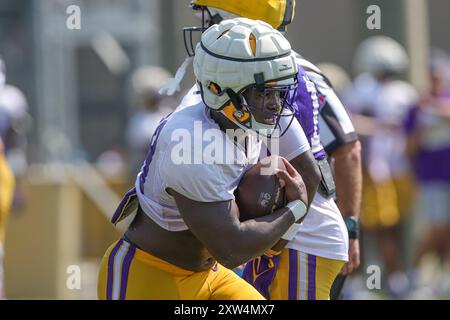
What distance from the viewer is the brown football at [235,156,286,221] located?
454cm

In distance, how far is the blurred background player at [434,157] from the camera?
32.6 ft

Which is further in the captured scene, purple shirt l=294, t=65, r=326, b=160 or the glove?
the glove

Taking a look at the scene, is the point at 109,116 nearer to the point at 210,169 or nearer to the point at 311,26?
the point at 311,26

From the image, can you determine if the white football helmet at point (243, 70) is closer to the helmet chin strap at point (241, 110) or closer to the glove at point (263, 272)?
the helmet chin strap at point (241, 110)

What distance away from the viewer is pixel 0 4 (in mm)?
22656

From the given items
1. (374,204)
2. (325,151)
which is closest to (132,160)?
(374,204)

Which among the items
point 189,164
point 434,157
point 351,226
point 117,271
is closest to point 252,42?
point 189,164

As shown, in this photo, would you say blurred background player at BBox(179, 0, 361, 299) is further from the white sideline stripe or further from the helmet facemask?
the white sideline stripe

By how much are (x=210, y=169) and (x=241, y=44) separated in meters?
0.50

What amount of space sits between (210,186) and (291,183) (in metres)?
0.38

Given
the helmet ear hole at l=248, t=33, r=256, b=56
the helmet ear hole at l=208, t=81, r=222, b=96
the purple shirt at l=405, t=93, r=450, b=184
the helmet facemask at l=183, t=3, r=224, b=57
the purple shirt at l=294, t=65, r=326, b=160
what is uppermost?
the helmet facemask at l=183, t=3, r=224, b=57

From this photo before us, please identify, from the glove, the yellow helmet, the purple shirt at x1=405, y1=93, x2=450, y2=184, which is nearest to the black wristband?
the glove

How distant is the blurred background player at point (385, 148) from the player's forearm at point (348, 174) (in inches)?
178

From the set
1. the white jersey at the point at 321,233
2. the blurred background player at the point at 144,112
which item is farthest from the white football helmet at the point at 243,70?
the blurred background player at the point at 144,112
